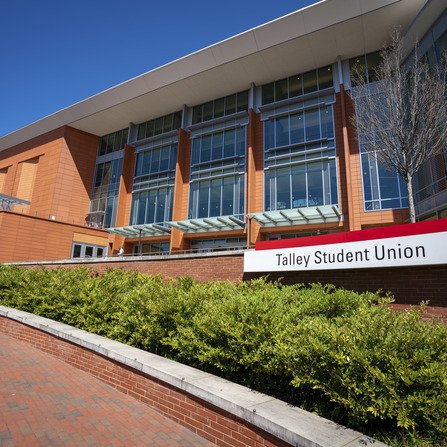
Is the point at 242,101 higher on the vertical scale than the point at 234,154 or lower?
higher

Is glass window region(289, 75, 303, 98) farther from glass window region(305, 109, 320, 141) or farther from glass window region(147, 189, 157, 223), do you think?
glass window region(147, 189, 157, 223)

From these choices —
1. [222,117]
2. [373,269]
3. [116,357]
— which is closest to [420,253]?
[373,269]

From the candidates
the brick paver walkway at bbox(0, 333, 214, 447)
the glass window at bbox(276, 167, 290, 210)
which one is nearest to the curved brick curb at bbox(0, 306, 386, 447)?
the brick paver walkway at bbox(0, 333, 214, 447)

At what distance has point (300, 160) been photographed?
23.2 meters

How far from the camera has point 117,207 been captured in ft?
102

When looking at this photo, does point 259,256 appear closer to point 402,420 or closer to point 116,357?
point 116,357

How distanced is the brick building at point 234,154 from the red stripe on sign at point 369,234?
10.9 meters

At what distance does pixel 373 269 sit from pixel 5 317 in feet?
28.9

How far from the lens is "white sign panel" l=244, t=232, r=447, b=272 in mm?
6637

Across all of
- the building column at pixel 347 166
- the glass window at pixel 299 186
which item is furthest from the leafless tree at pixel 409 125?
the glass window at pixel 299 186

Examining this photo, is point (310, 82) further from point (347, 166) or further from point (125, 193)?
point (125, 193)

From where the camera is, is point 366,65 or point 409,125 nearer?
point 409,125

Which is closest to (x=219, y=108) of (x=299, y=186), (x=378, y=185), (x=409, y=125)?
(x=299, y=186)

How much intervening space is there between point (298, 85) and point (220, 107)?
6.30 metres
